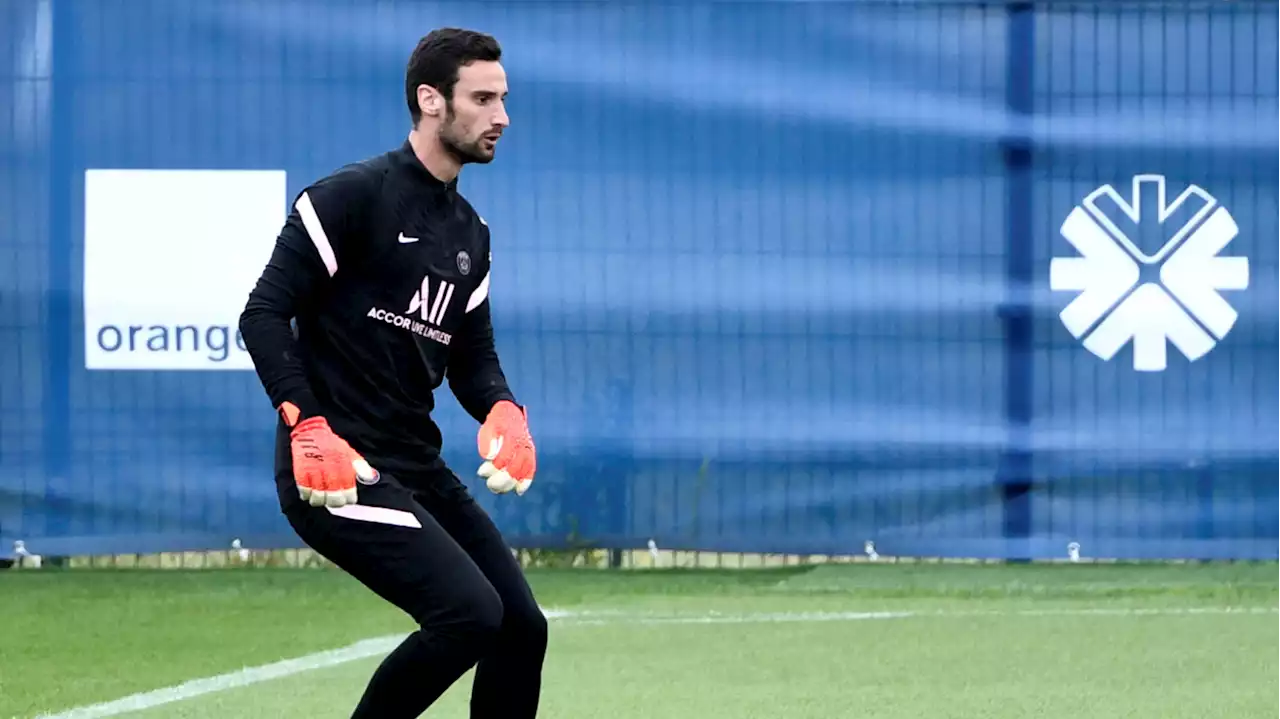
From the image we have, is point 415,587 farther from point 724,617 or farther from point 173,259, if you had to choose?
point 173,259

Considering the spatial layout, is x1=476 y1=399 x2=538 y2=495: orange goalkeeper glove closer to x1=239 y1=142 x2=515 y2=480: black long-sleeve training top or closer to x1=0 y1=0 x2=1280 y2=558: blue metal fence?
x1=239 y1=142 x2=515 y2=480: black long-sleeve training top

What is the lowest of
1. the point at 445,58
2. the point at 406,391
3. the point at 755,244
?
the point at 406,391

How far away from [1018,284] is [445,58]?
220 inches

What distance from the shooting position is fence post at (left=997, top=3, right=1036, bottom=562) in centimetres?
1016

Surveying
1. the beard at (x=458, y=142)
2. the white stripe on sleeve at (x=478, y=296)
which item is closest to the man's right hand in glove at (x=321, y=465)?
the white stripe on sleeve at (x=478, y=296)

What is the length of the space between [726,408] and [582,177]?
1.18 m

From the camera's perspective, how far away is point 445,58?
5031mm

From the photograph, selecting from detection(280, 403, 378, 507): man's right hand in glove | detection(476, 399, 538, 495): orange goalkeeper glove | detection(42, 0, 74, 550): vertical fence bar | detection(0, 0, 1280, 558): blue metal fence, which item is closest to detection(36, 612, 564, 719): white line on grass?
detection(0, 0, 1280, 558): blue metal fence

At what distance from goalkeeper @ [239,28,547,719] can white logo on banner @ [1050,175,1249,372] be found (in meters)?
5.42

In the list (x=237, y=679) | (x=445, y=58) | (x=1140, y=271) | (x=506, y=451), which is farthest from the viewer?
(x=1140, y=271)

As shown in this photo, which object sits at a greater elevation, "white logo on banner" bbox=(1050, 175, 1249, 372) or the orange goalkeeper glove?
"white logo on banner" bbox=(1050, 175, 1249, 372)

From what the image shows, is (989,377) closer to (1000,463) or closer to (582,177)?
(1000,463)

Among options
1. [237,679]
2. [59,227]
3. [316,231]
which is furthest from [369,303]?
[59,227]

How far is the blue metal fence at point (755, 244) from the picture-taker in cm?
1019
